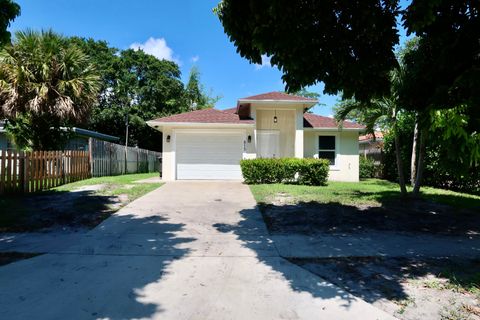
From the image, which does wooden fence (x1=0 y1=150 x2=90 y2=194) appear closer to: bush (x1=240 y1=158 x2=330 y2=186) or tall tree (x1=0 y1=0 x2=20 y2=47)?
tall tree (x1=0 y1=0 x2=20 y2=47)

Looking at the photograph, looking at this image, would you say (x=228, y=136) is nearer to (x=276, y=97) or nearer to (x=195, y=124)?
(x=195, y=124)

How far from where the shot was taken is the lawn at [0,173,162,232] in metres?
6.94

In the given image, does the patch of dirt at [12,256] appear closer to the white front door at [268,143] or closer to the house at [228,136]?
the house at [228,136]

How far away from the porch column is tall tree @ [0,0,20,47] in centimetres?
1297

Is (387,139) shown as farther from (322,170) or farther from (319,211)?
(319,211)

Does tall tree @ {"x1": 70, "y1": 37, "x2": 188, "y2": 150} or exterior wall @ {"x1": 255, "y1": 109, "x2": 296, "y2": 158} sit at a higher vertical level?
tall tree @ {"x1": 70, "y1": 37, "x2": 188, "y2": 150}

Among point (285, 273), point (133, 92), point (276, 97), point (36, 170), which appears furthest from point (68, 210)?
point (133, 92)

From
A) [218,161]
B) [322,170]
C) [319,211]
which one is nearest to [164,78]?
[218,161]

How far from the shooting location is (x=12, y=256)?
496 centimetres

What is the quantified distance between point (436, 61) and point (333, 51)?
1.87 m

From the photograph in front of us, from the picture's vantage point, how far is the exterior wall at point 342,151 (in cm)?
1847

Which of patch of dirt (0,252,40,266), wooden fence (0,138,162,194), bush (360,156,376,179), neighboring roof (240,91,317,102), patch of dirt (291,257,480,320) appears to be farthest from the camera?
bush (360,156,376,179)

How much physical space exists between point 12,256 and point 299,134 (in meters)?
13.7

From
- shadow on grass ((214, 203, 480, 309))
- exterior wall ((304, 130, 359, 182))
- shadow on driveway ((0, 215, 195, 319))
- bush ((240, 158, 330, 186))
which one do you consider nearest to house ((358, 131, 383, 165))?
exterior wall ((304, 130, 359, 182))
